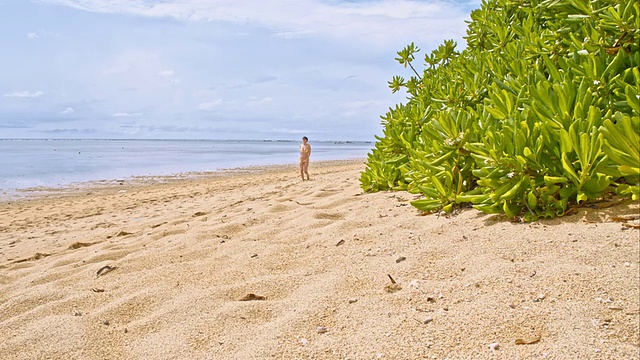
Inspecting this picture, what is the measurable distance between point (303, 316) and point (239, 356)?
13.1 inches

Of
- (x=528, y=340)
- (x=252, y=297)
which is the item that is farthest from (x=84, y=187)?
(x=528, y=340)

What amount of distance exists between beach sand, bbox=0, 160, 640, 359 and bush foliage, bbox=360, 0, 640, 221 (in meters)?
0.16

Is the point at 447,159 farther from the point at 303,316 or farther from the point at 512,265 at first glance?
the point at 303,316

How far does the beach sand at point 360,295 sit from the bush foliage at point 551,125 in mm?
164

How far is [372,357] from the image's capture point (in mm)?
1649

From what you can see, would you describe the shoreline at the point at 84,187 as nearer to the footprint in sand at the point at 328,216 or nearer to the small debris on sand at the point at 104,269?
the small debris on sand at the point at 104,269

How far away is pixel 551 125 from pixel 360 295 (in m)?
1.32

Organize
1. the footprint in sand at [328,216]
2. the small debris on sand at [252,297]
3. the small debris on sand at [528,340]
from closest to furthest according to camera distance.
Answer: the small debris on sand at [528,340] < the small debris on sand at [252,297] < the footprint in sand at [328,216]

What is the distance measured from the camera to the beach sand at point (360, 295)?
1.66m

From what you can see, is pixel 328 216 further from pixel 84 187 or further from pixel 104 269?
pixel 84 187

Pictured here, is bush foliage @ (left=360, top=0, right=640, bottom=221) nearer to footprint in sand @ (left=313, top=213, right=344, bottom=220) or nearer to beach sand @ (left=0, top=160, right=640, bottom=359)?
beach sand @ (left=0, top=160, right=640, bottom=359)

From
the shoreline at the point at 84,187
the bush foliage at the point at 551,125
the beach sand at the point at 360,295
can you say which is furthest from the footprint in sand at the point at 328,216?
the shoreline at the point at 84,187

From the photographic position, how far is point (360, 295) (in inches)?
85.5

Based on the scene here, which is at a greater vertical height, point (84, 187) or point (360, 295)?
point (360, 295)
